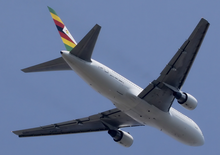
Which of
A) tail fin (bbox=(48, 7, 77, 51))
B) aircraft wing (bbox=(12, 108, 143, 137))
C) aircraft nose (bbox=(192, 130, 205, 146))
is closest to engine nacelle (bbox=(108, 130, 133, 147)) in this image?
aircraft wing (bbox=(12, 108, 143, 137))

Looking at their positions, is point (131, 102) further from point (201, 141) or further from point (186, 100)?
point (201, 141)

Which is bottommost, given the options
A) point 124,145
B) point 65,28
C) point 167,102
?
point 124,145

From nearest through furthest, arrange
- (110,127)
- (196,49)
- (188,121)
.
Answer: (196,49)
(188,121)
(110,127)

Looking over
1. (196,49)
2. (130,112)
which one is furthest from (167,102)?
(196,49)

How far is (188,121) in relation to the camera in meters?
27.2

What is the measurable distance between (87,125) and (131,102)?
666 cm

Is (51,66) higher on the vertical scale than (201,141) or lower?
lower

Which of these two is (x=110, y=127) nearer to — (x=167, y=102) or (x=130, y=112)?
(x=130, y=112)

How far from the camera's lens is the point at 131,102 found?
965 inches

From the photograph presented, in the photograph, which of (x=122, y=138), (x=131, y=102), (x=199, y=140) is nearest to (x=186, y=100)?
(x=131, y=102)

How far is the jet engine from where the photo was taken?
24172 mm

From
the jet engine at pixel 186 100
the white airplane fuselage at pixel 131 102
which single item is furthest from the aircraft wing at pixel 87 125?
the jet engine at pixel 186 100

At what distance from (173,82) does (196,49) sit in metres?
2.91

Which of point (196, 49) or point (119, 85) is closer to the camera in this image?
point (196, 49)
